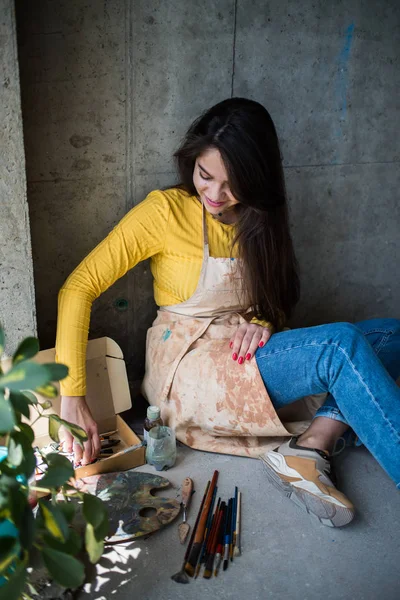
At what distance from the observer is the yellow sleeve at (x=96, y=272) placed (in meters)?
2.09

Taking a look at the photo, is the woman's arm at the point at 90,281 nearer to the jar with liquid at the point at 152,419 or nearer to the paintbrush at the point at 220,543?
the jar with liquid at the point at 152,419

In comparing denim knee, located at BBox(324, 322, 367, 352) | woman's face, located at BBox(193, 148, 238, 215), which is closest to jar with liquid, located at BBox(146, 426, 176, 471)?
denim knee, located at BBox(324, 322, 367, 352)

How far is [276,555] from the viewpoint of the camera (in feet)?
6.14

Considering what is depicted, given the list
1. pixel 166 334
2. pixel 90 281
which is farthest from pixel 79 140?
pixel 166 334

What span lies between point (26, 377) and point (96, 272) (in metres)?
1.30

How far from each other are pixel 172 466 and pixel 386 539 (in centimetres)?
81

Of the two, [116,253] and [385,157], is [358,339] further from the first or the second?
[385,157]

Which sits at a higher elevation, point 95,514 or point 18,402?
point 18,402

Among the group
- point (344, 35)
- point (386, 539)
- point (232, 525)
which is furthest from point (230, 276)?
point (344, 35)

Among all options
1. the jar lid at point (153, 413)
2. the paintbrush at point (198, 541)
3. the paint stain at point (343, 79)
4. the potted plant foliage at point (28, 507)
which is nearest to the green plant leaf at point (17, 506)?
the potted plant foliage at point (28, 507)

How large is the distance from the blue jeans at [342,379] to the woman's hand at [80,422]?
66 cm

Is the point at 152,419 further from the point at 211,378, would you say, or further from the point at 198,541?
the point at 198,541

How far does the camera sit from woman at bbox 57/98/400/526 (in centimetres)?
200

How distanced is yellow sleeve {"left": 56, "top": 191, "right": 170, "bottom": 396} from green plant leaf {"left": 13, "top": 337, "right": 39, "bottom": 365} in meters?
1.09
